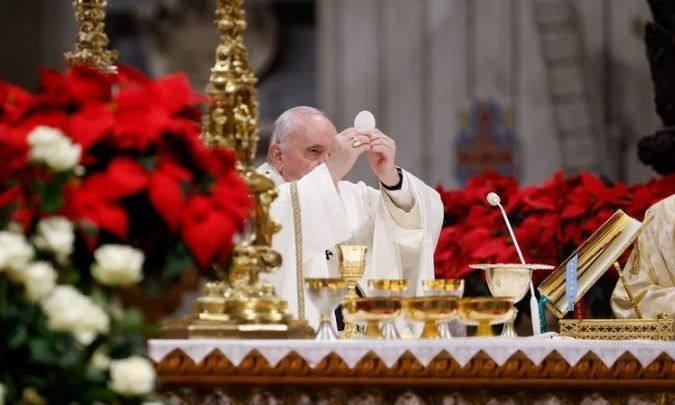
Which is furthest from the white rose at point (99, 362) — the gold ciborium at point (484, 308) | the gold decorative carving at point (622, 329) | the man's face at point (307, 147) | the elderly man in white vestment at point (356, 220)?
the man's face at point (307, 147)

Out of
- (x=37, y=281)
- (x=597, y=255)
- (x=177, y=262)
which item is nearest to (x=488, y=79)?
(x=597, y=255)

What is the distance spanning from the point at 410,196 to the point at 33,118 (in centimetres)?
276

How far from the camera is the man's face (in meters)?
7.25

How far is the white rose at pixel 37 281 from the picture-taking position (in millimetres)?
3285

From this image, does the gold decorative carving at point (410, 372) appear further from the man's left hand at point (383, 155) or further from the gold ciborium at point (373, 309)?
the man's left hand at point (383, 155)

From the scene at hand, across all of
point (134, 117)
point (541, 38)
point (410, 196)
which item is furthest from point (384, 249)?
point (541, 38)

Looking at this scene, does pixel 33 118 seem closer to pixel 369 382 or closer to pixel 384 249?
pixel 369 382

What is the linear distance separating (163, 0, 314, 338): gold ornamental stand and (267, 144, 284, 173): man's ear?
8.24ft

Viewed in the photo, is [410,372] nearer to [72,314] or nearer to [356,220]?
[72,314]

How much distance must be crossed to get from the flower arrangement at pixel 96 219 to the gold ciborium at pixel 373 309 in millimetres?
708

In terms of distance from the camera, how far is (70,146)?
137 inches

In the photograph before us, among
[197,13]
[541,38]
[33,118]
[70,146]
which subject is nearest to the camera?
[70,146]

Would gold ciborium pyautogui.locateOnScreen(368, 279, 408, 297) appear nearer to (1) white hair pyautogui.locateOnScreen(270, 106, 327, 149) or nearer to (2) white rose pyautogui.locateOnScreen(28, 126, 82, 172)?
(2) white rose pyautogui.locateOnScreen(28, 126, 82, 172)

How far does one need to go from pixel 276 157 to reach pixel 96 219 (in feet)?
12.5
